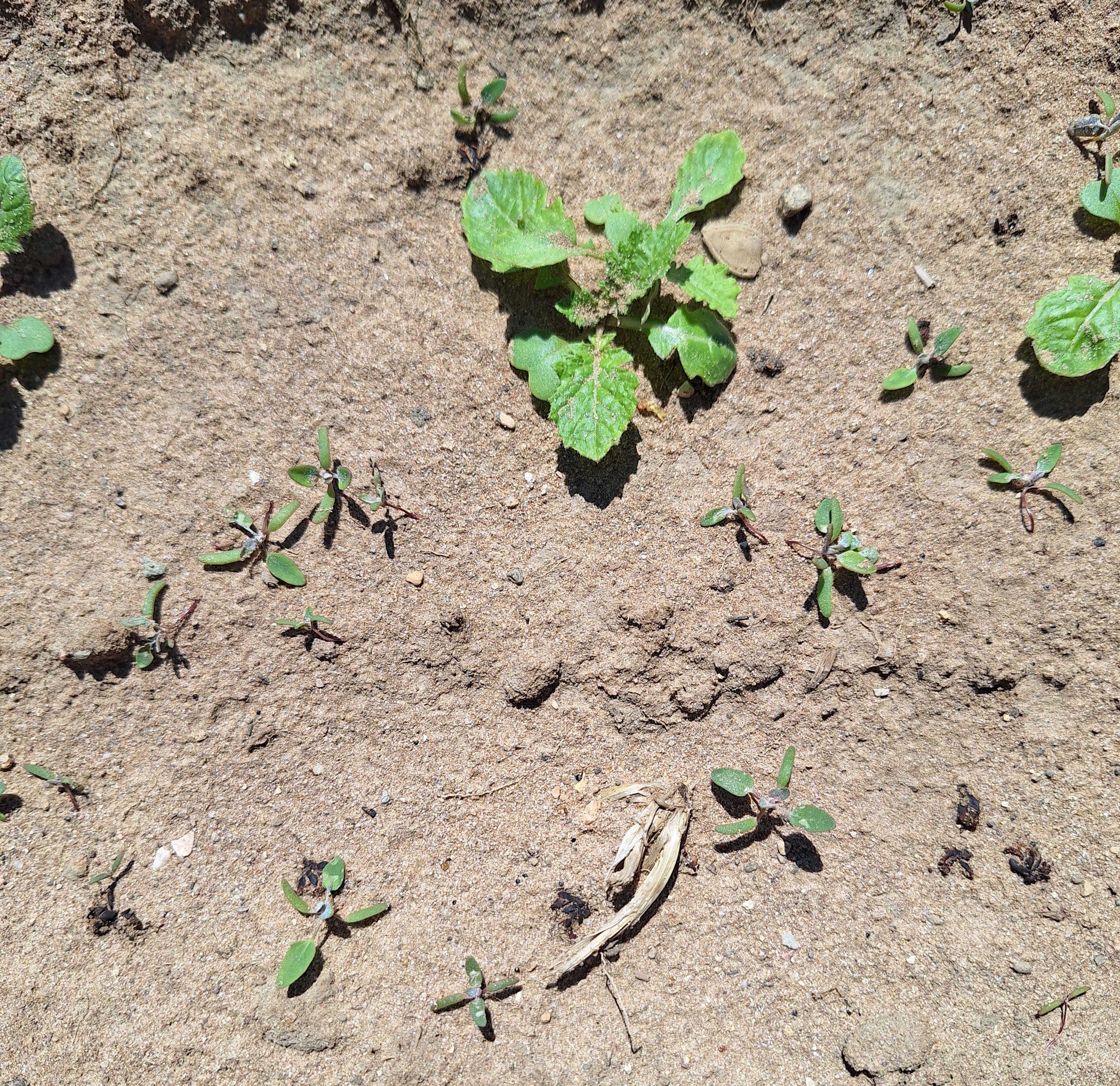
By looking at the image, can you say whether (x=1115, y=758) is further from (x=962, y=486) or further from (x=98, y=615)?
(x=98, y=615)

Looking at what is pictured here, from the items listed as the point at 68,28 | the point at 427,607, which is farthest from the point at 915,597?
the point at 68,28

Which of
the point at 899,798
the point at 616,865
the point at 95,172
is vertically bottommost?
the point at 616,865

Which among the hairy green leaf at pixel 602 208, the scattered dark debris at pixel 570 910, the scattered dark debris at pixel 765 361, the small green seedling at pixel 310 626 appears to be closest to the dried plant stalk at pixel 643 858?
the scattered dark debris at pixel 570 910

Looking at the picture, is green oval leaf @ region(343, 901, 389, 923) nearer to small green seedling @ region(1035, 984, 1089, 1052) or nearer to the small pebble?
small green seedling @ region(1035, 984, 1089, 1052)

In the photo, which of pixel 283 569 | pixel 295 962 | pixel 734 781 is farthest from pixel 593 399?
pixel 295 962

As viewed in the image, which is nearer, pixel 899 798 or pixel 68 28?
pixel 68 28
